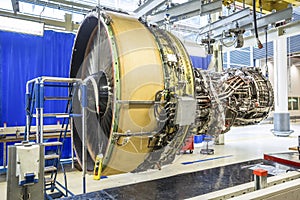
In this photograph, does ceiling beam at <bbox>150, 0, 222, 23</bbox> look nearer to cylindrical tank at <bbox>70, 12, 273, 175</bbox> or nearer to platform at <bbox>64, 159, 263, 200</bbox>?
cylindrical tank at <bbox>70, 12, 273, 175</bbox>

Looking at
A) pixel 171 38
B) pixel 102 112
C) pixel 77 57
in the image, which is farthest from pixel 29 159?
pixel 171 38

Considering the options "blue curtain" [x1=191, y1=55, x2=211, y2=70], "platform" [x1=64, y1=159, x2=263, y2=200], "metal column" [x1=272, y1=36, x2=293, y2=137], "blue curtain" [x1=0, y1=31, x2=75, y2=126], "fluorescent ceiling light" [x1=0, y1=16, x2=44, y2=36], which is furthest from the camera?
"metal column" [x1=272, y1=36, x2=293, y2=137]

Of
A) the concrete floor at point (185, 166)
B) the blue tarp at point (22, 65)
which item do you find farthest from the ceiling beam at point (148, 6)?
the blue tarp at point (22, 65)

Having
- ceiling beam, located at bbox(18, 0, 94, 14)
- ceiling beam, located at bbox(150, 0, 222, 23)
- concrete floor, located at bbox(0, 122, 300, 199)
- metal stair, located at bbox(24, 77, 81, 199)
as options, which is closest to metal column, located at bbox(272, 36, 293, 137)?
concrete floor, located at bbox(0, 122, 300, 199)

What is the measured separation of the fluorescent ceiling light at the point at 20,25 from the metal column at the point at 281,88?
6.46m

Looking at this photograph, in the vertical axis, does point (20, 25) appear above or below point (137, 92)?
above

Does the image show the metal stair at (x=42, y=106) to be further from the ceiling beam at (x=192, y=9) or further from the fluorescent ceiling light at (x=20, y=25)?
the ceiling beam at (x=192, y=9)

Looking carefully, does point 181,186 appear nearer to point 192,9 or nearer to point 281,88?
point 192,9

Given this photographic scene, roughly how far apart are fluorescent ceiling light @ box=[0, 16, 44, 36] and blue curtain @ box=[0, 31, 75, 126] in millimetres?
591

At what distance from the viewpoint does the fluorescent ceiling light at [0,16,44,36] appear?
10.0 feet

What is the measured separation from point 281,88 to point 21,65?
678cm

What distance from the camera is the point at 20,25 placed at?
3.13m

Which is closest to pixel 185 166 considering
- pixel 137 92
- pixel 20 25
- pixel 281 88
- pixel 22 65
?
pixel 22 65

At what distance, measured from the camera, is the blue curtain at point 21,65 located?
3615mm
